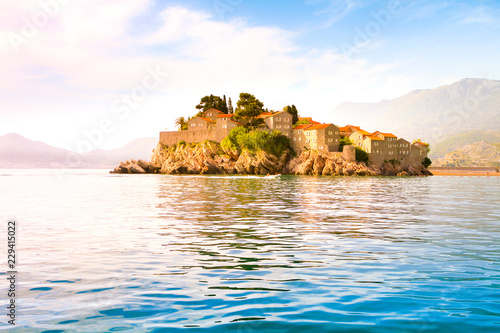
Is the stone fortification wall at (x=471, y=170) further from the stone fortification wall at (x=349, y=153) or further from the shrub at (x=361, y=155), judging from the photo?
the stone fortification wall at (x=349, y=153)

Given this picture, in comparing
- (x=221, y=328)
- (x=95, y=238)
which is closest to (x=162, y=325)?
(x=221, y=328)

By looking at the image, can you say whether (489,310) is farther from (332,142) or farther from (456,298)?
(332,142)

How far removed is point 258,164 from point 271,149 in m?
8.50

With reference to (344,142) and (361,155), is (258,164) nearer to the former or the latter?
(344,142)

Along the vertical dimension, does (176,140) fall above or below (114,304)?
above

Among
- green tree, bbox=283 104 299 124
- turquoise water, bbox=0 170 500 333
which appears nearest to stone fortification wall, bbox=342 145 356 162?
green tree, bbox=283 104 299 124

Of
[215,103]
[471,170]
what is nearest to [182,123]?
[215,103]

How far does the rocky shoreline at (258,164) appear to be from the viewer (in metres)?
126

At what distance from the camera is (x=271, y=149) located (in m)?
133

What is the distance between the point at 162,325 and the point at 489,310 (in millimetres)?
6453

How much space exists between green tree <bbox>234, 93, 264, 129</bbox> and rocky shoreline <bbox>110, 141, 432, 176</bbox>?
14.2 meters

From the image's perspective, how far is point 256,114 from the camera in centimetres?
14375

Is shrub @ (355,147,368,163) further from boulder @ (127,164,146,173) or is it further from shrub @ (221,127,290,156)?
boulder @ (127,164,146,173)

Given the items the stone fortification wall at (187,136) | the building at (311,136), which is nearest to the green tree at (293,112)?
the building at (311,136)
